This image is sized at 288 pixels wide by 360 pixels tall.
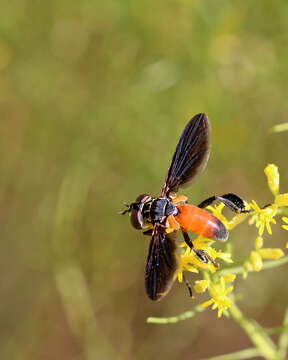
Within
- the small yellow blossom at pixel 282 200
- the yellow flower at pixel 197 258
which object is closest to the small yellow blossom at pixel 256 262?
the yellow flower at pixel 197 258

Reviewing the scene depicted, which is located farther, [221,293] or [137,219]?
[137,219]

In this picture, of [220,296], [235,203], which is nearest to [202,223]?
[235,203]

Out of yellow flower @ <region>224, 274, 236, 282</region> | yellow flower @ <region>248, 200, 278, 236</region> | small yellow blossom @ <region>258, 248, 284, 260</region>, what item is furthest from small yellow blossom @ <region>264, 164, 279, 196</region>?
yellow flower @ <region>224, 274, 236, 282</region>

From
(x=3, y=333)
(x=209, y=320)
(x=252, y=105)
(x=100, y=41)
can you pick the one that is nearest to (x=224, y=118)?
(x=252, y=105)

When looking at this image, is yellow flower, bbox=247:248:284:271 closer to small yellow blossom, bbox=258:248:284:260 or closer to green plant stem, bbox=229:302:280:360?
small yellow blossom, bbox=258:248:284:260

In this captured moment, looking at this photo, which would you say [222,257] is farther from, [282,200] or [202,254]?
[282,200]

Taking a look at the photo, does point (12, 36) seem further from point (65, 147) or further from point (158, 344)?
point (158, 344)

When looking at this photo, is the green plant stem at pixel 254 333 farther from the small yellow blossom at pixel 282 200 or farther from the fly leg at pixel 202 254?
the small yellow blossom at pixel 282 200
